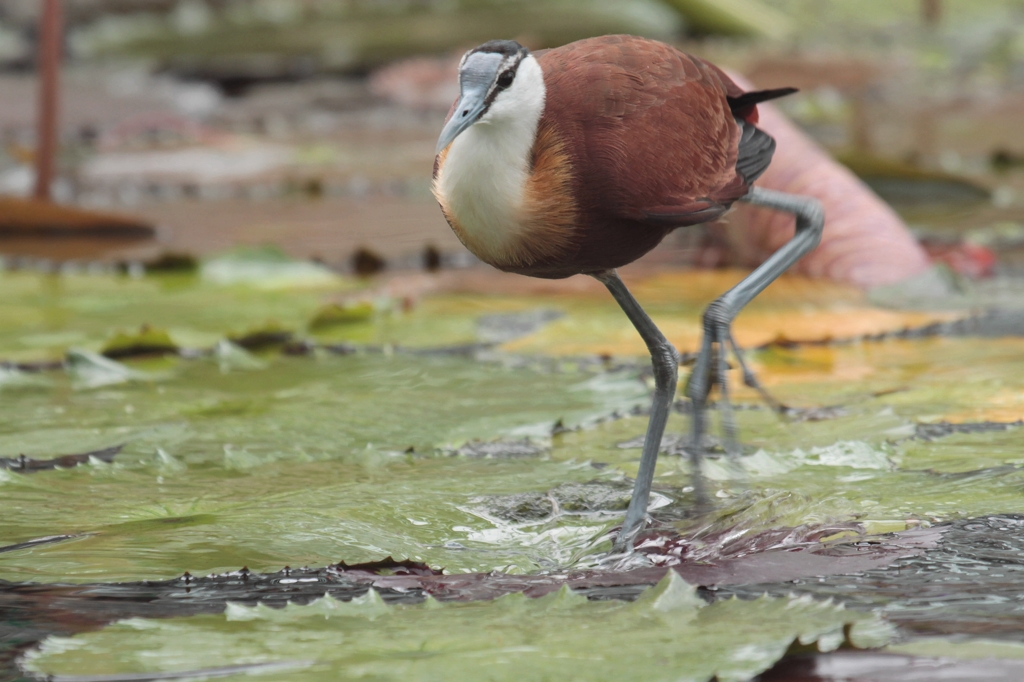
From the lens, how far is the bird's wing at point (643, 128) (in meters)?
1.71

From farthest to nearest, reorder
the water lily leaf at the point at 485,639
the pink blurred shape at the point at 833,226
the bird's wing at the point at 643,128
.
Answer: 1. the pink blurred shape at the point at 833,226
2. the bird's wing at the point at 643,128
3. the water lily leaf at the point at 485,639

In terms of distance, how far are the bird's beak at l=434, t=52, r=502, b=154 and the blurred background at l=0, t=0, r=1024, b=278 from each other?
2.04m

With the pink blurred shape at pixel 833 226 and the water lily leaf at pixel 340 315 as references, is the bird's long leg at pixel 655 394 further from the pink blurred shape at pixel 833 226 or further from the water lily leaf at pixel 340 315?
the pink blurred shape at pixel 833 226

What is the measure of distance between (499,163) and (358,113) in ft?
21.3

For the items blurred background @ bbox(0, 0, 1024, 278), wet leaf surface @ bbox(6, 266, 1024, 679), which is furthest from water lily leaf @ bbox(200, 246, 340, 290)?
wet leaf surface @ bbox(6, 266, 1024, 679)

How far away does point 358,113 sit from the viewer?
7980mm

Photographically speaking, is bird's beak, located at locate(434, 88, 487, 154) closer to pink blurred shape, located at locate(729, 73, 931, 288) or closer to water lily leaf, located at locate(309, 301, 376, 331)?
water lily leaf, located at locate(309, 301, 376, 331)

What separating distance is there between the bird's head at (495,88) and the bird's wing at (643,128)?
0.14 ft

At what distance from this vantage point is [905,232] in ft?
11.4

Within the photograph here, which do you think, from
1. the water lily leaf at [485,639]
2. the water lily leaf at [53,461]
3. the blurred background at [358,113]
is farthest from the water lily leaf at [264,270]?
the water lily leaf at [485,639]

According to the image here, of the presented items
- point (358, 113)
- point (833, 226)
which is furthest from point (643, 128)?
point (358, 113)

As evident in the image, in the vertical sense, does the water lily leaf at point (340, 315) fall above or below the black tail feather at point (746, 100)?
below

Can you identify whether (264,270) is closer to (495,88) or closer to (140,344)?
(140,344)

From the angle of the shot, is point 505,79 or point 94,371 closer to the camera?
point 505,79
